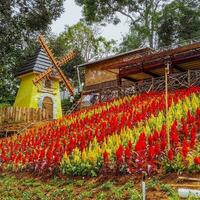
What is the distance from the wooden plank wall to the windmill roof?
8.28 metres

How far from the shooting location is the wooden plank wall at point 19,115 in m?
24.7

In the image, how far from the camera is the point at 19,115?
82.7 ft

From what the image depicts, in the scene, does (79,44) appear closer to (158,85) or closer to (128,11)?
(128,11)

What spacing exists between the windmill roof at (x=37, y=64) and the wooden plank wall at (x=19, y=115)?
8.28m

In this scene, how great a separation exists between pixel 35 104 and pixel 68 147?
23658 millimetres

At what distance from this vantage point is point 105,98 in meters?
24.0

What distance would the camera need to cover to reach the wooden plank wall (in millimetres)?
24734

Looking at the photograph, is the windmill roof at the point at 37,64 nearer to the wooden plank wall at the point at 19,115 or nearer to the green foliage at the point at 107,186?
the wooden plank wall at the point at 19,115

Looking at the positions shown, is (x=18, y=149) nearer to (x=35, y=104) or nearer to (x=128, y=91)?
(x=128, y=91)

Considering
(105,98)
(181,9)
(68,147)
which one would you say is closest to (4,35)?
(105,98)

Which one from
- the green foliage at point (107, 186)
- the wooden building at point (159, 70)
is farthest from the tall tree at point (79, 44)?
the green foliage at point (107, 186)

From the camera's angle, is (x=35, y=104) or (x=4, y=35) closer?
(x=4, y=35)

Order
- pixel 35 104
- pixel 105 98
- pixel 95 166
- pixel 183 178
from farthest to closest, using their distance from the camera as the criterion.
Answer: pixel 35 104, pixel 105 98, pixel 95 166, pixel 183 178

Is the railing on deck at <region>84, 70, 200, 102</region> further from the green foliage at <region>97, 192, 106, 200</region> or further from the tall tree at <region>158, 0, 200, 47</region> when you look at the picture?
the tall tree at <region>158, 0, 200, 47</region>
